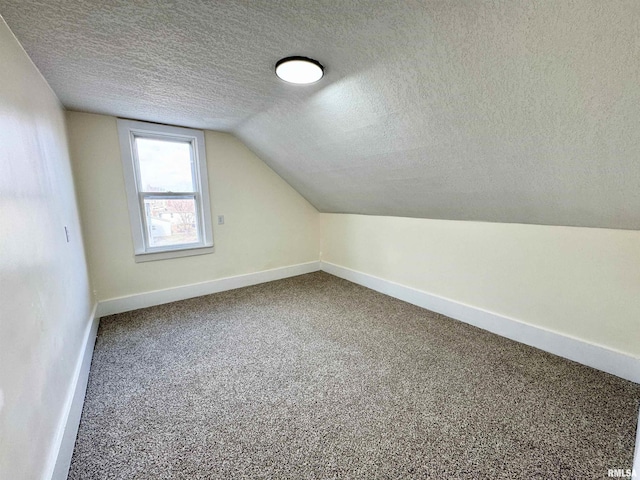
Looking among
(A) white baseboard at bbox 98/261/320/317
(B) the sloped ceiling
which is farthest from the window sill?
(B) the sloped ceiling

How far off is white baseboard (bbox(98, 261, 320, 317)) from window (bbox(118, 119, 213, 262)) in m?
0.42

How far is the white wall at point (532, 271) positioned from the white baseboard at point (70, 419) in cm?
295

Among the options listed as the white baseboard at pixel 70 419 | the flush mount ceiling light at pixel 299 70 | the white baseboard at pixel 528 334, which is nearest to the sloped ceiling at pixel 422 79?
the flush mount ceiling light at pixel 299 70

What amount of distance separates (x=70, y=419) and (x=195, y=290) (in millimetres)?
2042

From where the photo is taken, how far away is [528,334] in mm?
2203

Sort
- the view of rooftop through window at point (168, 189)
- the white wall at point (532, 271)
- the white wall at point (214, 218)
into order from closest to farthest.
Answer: the white wall at point (532, 271) < the white wall at point (214, 218) < the view of rooftop through window at point (168, 189)

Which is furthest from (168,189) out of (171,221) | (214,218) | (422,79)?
(422,79)

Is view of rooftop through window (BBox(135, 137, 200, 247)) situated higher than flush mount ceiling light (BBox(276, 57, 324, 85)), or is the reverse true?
flush mount ceiling light (BBox(276, 57, 324, 85))

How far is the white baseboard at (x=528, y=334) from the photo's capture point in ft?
5.91

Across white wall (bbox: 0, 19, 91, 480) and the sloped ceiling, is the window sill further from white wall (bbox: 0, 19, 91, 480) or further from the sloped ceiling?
the sloped ceiling

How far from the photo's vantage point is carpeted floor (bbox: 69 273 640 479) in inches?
48.9

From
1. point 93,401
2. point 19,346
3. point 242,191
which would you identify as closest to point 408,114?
point 19,346

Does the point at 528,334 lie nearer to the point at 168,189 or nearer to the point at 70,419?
the point at 70,419

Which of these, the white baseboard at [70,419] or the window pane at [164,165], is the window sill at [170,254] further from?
the white baseboard at [70,419]
